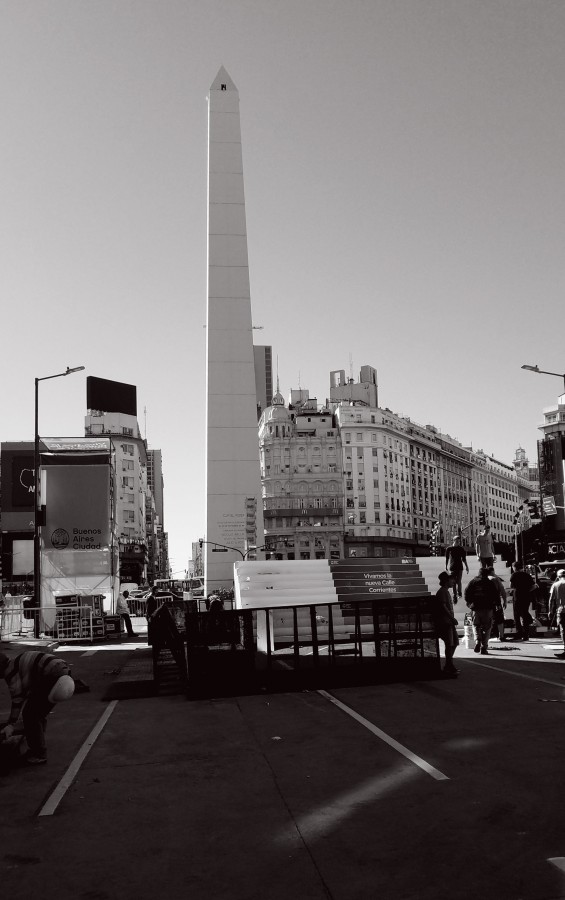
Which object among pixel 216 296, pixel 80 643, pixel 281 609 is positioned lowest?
pixel 80 643

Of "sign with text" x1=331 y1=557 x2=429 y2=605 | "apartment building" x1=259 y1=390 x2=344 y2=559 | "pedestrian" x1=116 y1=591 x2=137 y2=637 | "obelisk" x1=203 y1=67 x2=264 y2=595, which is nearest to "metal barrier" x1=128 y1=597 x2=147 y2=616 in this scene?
"obelisk" x1=203 y1=67 x2=264 y2=595

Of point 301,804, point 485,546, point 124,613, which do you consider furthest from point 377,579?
point 301,804

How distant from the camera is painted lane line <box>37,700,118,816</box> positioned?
704cm

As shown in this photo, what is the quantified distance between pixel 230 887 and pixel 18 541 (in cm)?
6352

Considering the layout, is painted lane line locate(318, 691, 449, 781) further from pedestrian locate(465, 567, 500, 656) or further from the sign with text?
the sign with text

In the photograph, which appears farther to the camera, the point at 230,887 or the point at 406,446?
the point at 406,446

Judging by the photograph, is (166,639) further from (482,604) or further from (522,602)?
(522,602)

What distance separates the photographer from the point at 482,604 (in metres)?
17.2

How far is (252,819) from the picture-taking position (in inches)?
256

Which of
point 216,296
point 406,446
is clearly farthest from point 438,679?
point 406,446

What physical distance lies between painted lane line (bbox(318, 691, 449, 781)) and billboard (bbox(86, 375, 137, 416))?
4226 inches

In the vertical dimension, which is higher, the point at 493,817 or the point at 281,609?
the point at 281,609

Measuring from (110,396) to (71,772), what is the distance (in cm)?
11251

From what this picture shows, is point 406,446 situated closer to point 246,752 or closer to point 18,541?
point 18,541
